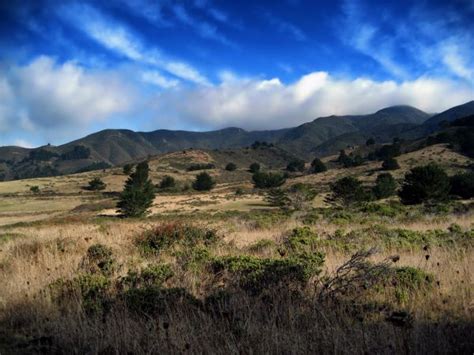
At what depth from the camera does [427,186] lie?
1329 inches

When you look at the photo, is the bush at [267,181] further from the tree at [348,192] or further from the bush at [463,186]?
the tree at [348,192]

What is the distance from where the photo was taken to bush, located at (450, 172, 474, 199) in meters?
42.8

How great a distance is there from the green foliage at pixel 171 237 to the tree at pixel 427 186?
93.4 ft

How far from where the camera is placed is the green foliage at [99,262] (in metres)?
6.08

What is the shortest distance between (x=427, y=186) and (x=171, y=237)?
3015 cm

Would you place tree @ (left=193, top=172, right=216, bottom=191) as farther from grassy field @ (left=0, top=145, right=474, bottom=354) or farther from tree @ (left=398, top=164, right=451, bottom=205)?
grassy field @ (left=0, top=145, right=474, bottom=354)

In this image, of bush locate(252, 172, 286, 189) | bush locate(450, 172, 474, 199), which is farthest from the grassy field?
bush locate(252, 172, 286, 189)

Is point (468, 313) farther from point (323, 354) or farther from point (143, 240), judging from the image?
point (143, 240)

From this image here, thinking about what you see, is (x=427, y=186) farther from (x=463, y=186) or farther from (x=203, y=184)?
(x=203, y=184)

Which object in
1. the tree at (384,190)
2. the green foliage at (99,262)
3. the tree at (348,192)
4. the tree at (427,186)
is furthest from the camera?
the tree at (384,190)

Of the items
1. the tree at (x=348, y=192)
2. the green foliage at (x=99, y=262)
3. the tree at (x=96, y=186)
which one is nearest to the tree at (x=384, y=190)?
the tree at (x=348, y=192)

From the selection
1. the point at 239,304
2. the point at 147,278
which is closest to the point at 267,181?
the point at 147,278

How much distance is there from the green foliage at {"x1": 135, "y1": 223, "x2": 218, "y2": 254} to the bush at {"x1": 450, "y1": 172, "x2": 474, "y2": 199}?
40.8 m

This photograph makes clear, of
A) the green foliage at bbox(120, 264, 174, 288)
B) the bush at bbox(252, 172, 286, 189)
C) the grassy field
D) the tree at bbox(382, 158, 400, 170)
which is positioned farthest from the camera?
the bush at bbox(252, 172, 286, 189)
